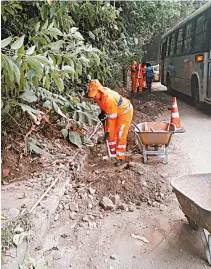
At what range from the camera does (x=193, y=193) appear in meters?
3.51

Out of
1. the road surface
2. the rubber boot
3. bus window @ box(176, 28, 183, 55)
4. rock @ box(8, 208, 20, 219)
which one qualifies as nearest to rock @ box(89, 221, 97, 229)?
the road surface

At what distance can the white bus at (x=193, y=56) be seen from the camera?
9117 millimetres

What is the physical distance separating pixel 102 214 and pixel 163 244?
84 cm

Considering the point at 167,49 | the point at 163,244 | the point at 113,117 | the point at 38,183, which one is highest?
the point at 167,49

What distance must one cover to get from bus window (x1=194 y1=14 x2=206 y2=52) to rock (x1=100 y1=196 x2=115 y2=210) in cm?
674

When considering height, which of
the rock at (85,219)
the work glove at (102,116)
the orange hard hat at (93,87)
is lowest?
the rock at (85,219)

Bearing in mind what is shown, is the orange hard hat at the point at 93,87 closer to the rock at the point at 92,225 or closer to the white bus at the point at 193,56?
the rock at the point at 92,225

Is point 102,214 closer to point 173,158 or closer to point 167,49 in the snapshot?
point 173,158

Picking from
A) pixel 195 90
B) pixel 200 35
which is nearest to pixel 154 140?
pixel 200 35

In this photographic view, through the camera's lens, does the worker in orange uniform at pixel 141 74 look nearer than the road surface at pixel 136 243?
No

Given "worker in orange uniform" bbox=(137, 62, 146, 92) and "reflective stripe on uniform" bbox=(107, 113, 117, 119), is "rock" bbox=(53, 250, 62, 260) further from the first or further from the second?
"worker in orange uniform" bbox=(137, 62, 146, 92)

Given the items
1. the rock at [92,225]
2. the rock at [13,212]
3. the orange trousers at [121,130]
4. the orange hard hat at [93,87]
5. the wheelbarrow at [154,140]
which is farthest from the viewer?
the orange trousers at [121,130]

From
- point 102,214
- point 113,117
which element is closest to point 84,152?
point 113,117

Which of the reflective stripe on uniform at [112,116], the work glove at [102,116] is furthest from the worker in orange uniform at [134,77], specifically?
the reflective stripe on uniform at [112,116]
